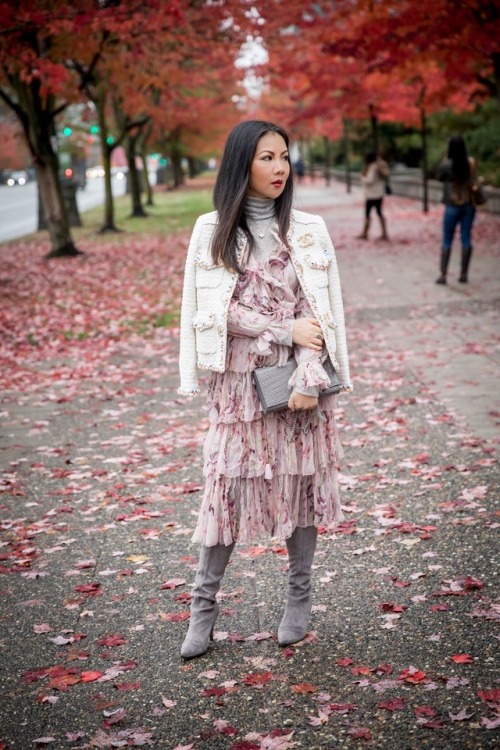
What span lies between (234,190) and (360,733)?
6.87ft

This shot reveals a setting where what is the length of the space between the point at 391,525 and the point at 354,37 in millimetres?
15503

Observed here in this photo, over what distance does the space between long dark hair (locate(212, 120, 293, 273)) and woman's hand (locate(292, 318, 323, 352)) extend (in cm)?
32

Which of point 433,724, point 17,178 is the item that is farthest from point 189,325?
point 17,178

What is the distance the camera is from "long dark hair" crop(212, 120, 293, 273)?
3.47 meters

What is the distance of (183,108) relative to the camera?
3559 centimetres

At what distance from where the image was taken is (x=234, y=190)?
351 centimetres

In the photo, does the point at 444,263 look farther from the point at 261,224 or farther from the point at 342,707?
the point at 342,707

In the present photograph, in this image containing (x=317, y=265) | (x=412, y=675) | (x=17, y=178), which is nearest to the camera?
(x=412, y=675)

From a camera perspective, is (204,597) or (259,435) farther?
(204,597)

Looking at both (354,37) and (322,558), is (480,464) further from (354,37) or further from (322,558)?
(354,37)

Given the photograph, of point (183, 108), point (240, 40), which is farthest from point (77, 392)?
point (183, 108)

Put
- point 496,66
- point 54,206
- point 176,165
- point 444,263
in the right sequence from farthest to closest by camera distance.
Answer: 1. point 176,165
2. point 54,206
3. point 496,66
4. point 444,263

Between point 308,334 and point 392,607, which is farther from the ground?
point 308,334

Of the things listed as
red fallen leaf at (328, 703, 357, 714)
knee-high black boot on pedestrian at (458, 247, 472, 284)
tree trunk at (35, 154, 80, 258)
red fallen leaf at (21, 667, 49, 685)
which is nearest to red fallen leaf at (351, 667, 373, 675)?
red fallen leaf at (328, 703, 357, 714)
